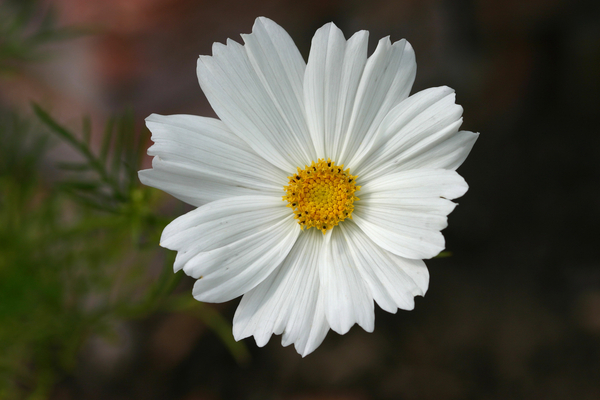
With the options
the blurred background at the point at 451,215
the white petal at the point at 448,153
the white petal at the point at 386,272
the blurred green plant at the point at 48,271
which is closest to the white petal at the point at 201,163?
the white petal at the point at 386,272

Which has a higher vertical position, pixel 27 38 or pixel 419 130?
pixel 27 38

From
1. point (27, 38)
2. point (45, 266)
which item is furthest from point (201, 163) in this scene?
point (27, 38)

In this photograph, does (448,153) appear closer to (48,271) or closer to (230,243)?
(230,243)

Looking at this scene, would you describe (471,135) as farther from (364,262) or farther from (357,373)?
(357,373)

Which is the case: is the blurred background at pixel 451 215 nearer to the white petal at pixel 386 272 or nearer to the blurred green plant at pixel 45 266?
the blurred green plant at pixel 45 266

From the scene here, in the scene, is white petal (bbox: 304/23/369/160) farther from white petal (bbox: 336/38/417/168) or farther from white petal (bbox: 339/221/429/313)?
white petal (bbox: 339/221/429/313)

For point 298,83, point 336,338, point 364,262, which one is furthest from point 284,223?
point 336,338
